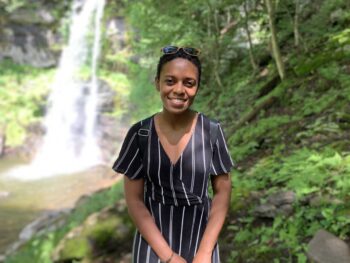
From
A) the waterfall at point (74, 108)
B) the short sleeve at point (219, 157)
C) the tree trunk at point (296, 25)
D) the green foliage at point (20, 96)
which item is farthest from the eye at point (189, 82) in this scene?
the green foliage at point (20, 96)

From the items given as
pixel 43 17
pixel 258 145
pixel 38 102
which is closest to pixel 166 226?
pixel 258 145

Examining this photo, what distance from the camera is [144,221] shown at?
2.06 metres

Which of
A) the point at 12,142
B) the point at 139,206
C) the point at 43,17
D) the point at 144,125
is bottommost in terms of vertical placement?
the point at 12,142

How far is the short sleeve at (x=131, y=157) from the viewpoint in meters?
2.10

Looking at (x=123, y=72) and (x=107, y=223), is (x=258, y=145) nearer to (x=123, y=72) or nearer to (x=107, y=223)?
(x=107, y=223)

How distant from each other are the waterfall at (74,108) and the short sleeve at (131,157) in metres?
15.1

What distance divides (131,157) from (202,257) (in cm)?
60

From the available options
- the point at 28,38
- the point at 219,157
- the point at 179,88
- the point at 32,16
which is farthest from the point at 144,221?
the point at 32,16

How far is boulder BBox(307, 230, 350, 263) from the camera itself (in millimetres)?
3309

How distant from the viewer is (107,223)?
5988 mm

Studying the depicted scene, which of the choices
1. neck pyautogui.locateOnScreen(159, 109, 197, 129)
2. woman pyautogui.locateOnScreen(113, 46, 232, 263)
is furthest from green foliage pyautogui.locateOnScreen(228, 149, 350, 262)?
neck pyautogui.locateOnScreen(159, 109, 197, 129)

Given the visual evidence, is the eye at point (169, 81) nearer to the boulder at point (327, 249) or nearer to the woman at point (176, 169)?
the woman at point (176, 169)

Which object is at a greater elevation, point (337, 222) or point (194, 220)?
point (194, 220)

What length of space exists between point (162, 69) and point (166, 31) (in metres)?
11.5
